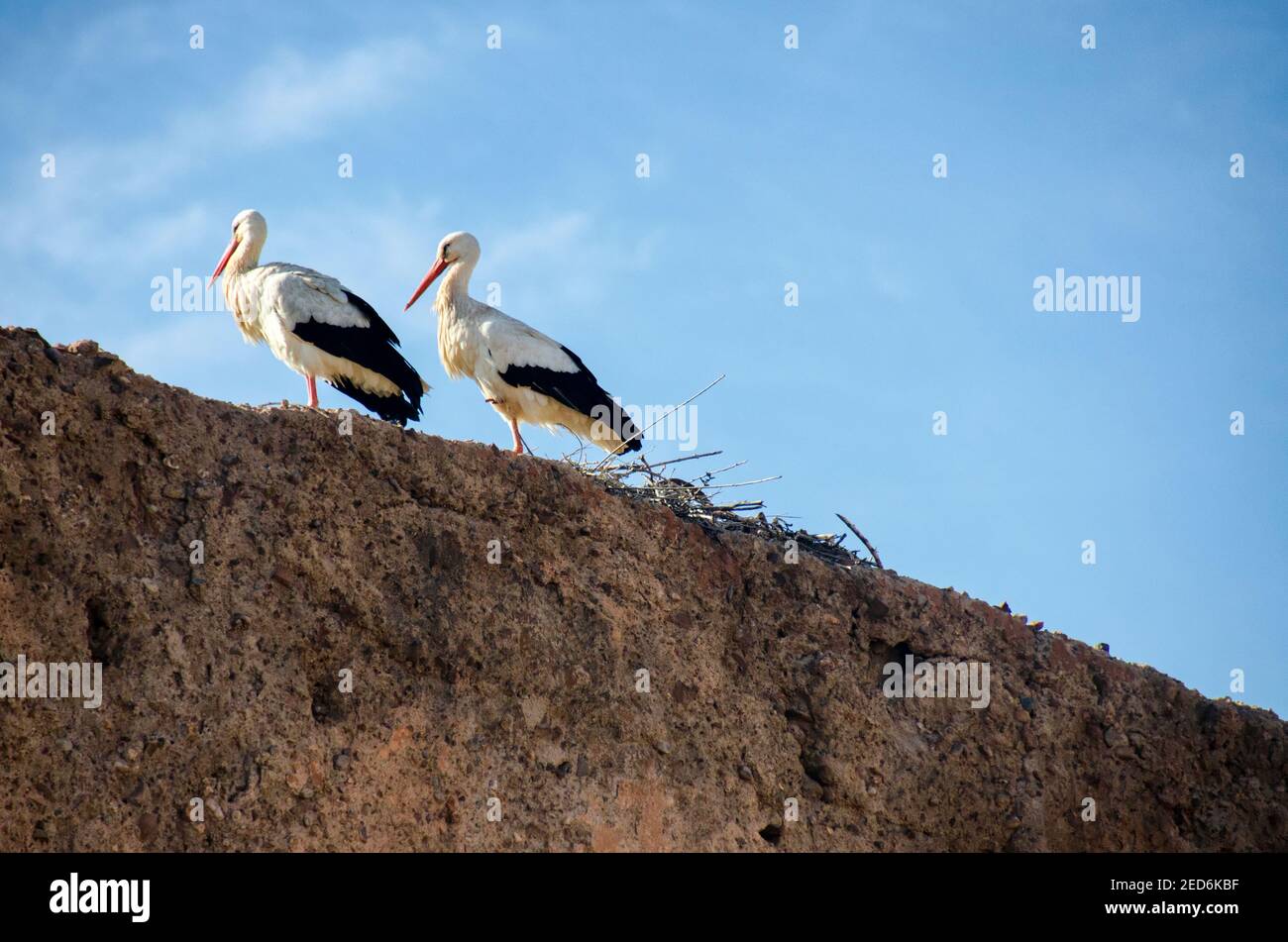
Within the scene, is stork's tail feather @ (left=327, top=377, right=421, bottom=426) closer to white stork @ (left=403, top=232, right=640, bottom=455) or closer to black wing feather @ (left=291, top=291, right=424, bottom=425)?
black wing feather @ (left=291, top=291, right=424, bottom=425)

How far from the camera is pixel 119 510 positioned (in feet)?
17.6

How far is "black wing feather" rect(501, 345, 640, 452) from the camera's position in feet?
31.6

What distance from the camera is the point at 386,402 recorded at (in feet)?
31.3

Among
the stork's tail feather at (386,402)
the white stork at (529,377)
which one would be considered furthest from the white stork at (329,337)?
the white stork at (529,377)

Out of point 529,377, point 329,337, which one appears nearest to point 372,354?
point 329,337

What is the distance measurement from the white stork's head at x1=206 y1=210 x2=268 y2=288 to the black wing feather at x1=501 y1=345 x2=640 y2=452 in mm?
1800

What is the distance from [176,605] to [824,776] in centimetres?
284

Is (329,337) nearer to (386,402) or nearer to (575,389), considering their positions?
(386,402)

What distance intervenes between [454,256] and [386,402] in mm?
1543

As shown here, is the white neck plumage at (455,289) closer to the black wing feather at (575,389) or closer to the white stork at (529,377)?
the white stork at (529,377)

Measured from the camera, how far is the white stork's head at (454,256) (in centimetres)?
1064

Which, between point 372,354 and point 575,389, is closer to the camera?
point 372,354

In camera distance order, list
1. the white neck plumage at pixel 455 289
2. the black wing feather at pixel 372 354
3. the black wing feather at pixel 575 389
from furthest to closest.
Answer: the white neck plumage at pixel 455 289 < the black wing feather at pixel 575 389 < the black wing feather at pixel 372 354
